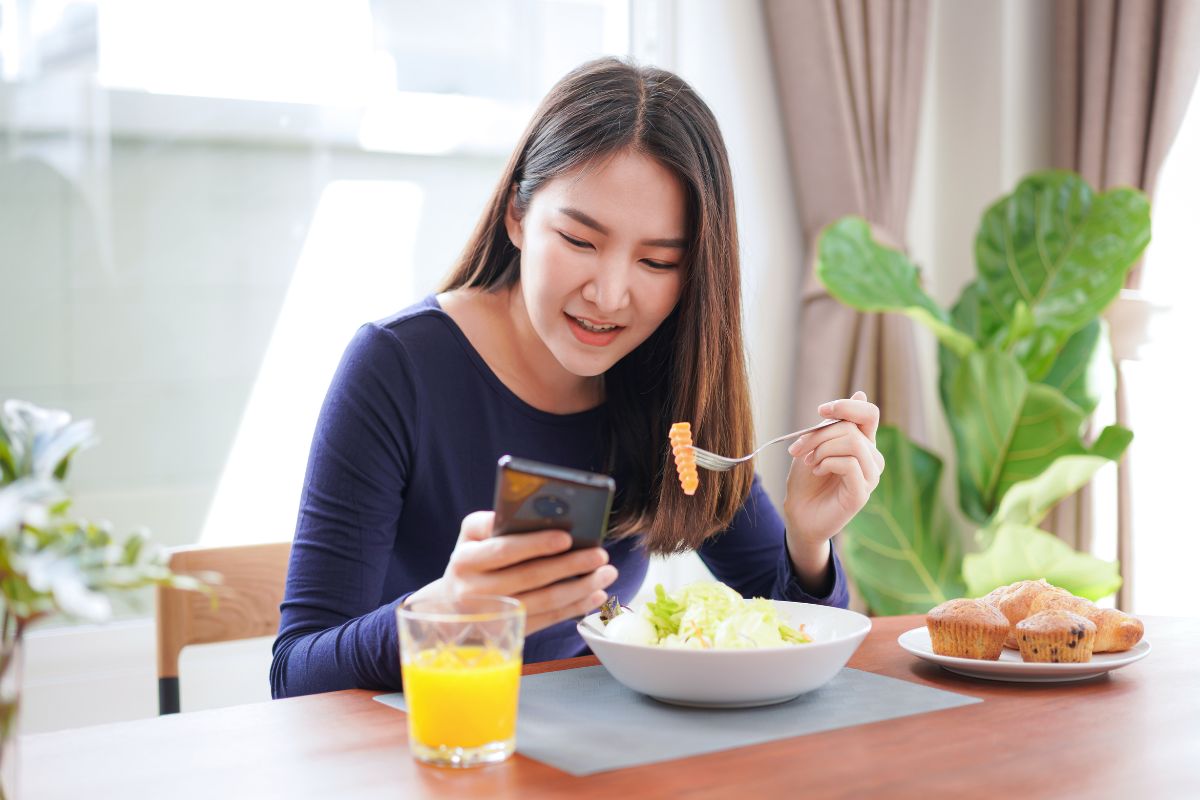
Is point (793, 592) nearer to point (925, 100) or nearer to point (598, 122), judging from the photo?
point (598, 122)

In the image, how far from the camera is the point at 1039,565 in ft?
7.47

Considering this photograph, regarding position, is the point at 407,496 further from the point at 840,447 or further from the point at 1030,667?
the point at 1030,667

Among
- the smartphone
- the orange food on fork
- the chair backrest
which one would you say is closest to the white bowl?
the smartphone

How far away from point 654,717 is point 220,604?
81 cm

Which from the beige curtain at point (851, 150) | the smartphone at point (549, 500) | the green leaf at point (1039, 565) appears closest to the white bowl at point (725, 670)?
the smartphone at point (549, 500)

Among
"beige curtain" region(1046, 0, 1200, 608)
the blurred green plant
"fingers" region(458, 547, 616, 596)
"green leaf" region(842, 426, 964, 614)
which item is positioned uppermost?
"beige curtain" region(1046, 0, 1200, 608)

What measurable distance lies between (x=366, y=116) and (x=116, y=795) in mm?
2050

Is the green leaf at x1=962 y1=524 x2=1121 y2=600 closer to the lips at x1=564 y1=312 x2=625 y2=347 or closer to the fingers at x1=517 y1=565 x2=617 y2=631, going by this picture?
the lips at x1=564 y1=312 x2=625 y2=347

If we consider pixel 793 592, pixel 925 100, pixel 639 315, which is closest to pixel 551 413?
pixel 639 315

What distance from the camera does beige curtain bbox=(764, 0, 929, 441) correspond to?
293 centimetres

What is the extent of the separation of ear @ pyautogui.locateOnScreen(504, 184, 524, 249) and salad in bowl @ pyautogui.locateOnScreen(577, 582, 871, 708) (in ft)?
1.94

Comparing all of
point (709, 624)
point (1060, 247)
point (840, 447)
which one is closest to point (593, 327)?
point (840, 447)

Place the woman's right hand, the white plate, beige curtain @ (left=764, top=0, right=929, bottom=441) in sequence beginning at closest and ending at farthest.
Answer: the woman's right hand < the white plate < beige curtain @ (left=764, top=0, right=929, bottom=441)

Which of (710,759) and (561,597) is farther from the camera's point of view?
(561,597)
